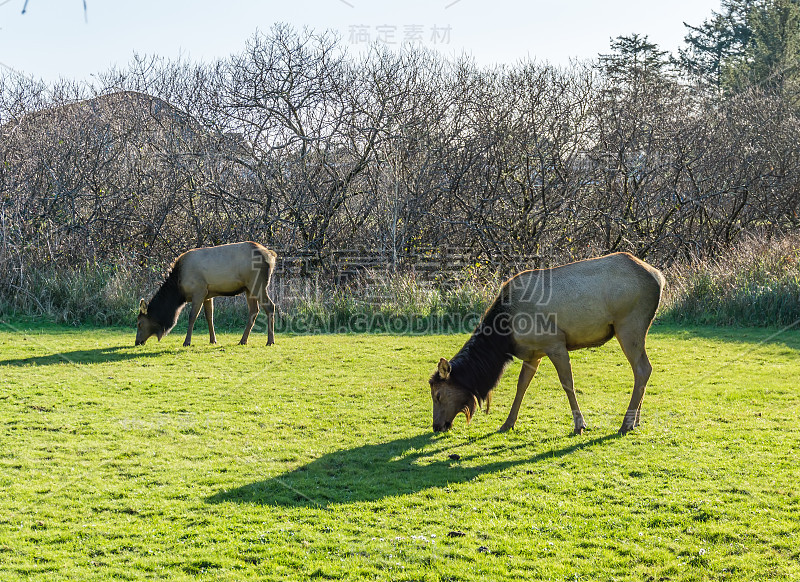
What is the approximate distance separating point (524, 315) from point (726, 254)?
13010 millimetres

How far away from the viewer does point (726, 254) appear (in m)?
18.4

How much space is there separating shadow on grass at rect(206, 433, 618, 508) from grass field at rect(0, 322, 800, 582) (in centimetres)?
3

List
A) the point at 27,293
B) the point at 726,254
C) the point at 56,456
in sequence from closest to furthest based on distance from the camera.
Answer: the point at 56,456 → the point at 27,293 → the point at 726,254

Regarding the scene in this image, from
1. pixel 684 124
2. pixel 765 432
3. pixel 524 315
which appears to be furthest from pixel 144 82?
pixel 765 432

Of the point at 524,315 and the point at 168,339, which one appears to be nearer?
the point at 524,315

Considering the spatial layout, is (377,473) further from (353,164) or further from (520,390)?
(353,164)

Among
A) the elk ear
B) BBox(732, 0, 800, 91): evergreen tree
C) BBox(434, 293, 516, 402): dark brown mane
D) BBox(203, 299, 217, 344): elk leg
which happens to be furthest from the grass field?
BBox(732, 0, 800, 91): evergreen tree

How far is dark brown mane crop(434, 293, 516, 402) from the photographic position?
291 inches

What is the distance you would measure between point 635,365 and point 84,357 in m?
8.50

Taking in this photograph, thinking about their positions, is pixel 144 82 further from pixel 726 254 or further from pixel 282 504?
pixel 282 504

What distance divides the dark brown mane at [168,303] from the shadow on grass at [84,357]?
2.43 ft

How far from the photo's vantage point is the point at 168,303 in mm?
12969

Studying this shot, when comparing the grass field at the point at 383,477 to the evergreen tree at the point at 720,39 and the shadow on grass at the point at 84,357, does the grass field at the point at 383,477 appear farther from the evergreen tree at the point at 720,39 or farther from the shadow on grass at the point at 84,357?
the evergreen tree at the point at 720,39

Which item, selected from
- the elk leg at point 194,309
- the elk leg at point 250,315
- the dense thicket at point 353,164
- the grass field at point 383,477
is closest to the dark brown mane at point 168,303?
the elk leg at point 194,309
